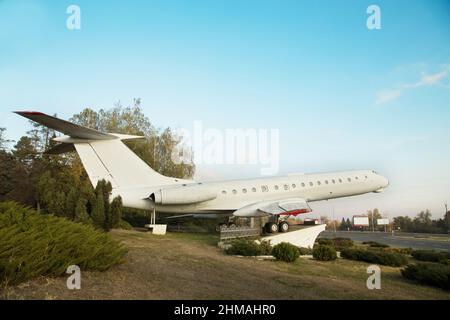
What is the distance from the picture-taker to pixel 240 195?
20.3 m

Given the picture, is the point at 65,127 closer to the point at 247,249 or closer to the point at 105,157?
the point at 105,157

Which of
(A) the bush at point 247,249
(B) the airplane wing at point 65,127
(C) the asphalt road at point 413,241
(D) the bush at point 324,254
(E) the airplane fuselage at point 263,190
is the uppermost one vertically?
(B) the airplane wing at point 65,127

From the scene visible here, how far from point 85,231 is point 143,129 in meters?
27.6

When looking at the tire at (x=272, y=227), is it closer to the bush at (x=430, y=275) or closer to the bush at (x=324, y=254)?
the bush at (x=324, y=254)

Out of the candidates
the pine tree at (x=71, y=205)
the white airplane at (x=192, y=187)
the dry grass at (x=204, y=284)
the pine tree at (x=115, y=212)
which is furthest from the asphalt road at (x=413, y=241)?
the pine tree at (x=71, y=205)

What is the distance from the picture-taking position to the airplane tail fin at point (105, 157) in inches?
597

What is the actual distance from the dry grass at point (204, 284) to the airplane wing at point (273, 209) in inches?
310

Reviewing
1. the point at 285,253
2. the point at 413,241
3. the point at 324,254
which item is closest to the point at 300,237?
the point at 324,254

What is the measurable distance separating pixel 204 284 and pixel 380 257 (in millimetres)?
10688

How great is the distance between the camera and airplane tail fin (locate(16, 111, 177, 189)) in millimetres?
15172

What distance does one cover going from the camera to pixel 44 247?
6434 millimetres

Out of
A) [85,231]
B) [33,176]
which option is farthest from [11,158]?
[85,231]
